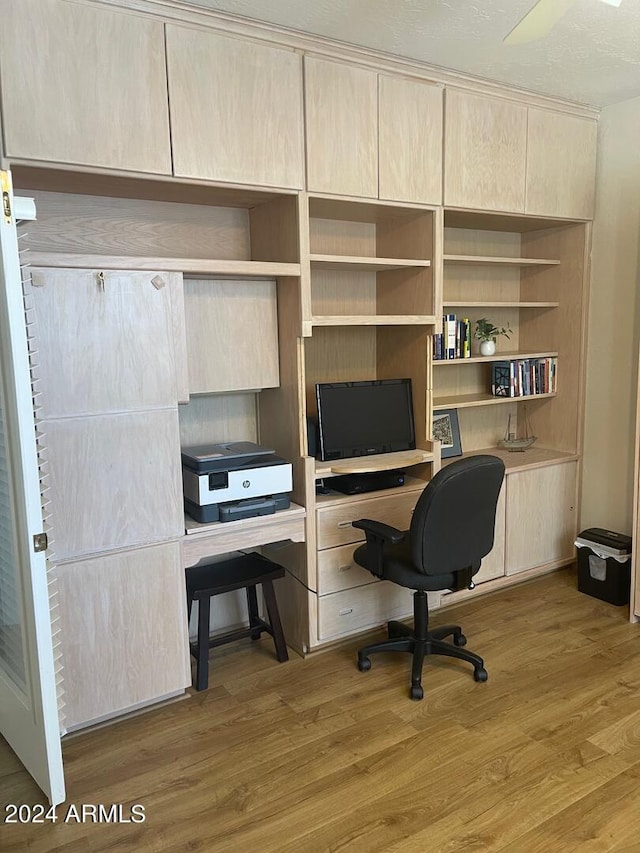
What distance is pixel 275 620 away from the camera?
3.08 meters

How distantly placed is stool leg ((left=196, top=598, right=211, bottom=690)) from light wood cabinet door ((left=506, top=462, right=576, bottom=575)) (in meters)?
1.88

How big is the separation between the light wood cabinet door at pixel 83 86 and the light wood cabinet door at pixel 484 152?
1484 millimetres

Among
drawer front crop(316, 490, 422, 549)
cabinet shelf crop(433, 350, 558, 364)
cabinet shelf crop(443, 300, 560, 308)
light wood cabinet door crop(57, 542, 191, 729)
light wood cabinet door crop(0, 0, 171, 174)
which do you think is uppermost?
light wood cabinet door crop(0, 0, 171, 174)

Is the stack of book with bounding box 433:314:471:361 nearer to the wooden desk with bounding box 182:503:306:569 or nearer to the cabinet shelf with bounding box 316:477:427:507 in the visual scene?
the cabinet shelf with bounding box 316:477:427:507

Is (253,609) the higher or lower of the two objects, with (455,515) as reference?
lower

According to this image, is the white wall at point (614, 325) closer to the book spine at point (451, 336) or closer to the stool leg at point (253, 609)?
the book spine at point (451, 336)

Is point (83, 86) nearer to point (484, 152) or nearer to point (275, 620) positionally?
point (484, 152)

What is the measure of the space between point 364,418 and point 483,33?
5.90 feet

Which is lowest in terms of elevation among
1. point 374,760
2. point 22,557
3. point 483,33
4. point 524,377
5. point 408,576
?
point 374,760

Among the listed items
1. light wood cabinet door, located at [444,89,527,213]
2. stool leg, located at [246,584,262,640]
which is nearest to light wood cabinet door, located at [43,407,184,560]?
stool leg, located at [246,584,262,640]

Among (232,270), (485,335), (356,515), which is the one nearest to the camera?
(232,270)

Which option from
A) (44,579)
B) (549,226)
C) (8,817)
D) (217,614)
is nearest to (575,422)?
(549,226)

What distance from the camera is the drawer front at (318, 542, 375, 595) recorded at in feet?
10.2

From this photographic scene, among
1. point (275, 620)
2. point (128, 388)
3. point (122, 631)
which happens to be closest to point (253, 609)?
point (275, 620)
